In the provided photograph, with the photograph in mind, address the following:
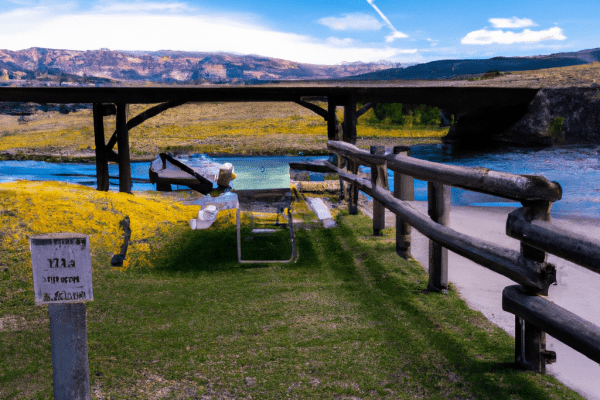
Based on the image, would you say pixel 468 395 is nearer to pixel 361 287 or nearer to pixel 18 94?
pixel 361 287

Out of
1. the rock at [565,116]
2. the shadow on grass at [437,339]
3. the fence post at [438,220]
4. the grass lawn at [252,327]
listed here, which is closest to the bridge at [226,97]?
the grass lawn at [252,327]

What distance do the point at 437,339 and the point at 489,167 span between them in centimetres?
2066

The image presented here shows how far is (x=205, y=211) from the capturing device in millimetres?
6340

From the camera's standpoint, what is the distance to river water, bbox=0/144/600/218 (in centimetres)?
705

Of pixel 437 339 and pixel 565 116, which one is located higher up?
pixel 565 116

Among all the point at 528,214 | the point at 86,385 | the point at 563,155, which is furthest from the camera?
the point at 563,155

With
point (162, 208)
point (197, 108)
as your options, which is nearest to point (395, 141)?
point (197, 108)

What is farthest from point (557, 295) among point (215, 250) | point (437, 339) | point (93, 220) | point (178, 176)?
point (178, 176)

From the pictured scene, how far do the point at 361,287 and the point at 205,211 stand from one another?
2.86 m

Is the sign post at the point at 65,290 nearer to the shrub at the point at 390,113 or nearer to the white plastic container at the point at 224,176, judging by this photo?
the white plastic container at the point at 224,176

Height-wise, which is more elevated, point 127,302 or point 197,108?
point 197,108

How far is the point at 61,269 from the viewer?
75.2 inches

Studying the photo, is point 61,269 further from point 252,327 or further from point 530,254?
point 530,254

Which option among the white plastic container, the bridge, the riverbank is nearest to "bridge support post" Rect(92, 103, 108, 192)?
the bridge
